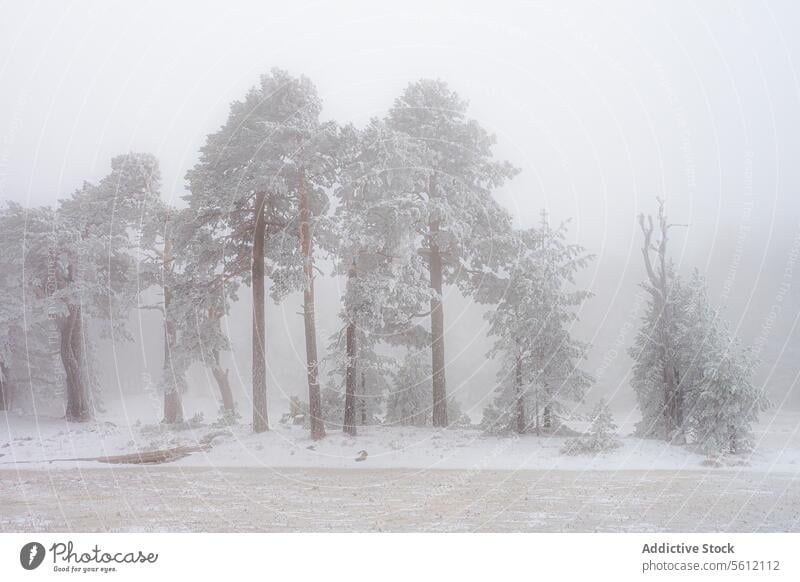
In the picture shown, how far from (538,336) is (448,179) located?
4.46 m

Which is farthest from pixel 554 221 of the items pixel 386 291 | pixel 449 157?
pixel 386 291

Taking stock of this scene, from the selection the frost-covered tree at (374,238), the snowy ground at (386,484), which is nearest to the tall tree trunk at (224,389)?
the snowy ground at (386,484)

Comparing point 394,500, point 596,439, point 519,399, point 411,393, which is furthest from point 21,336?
point 596,439

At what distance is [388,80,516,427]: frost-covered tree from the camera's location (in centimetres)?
1414

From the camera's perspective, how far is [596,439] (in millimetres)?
12195

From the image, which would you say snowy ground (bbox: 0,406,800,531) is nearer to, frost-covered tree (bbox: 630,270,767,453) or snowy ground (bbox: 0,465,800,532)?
snowy ground (bbox: 0,465,800,532)

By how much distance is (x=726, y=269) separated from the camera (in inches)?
718

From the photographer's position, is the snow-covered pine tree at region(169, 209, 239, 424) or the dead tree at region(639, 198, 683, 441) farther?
the snow-covered pine tree at region(169, 209, 239, 424)

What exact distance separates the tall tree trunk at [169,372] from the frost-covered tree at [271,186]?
210cm

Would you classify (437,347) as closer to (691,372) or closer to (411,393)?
(411,393)
